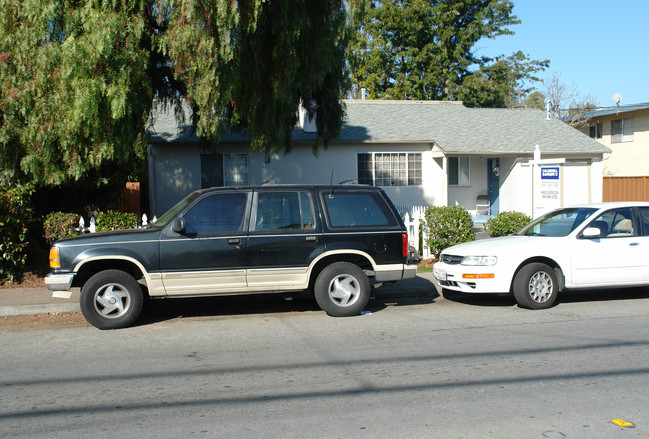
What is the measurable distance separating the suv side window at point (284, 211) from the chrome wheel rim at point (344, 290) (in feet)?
2.90

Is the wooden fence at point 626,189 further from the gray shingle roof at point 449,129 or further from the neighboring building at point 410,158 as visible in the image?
the neighboring building at point 410,158

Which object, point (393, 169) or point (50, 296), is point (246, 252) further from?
point (393, 169)

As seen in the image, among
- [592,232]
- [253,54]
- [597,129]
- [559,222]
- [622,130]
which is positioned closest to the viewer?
[592,232]

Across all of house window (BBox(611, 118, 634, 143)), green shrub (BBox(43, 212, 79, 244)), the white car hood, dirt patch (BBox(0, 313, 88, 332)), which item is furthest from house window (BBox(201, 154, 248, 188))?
house window (BBox(611, 118, 634, 143))

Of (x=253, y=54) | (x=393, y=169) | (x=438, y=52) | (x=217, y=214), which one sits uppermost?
(x=438, y=52)

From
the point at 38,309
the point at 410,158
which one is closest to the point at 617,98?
the point at 410,158

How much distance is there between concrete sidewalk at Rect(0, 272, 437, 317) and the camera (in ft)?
28.8

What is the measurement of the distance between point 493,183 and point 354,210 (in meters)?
14.2

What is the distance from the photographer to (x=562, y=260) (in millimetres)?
8664

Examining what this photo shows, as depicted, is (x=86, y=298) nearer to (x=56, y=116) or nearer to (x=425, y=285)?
(x=56, y=116)

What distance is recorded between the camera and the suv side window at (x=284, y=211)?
318 inches

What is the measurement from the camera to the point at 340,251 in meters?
8.16

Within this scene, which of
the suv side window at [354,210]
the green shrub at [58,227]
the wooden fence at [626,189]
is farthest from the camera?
the wooden fence at [626,189]

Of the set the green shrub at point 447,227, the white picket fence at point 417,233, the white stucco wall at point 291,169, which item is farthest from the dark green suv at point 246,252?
the white stucco wall at point 291,169
